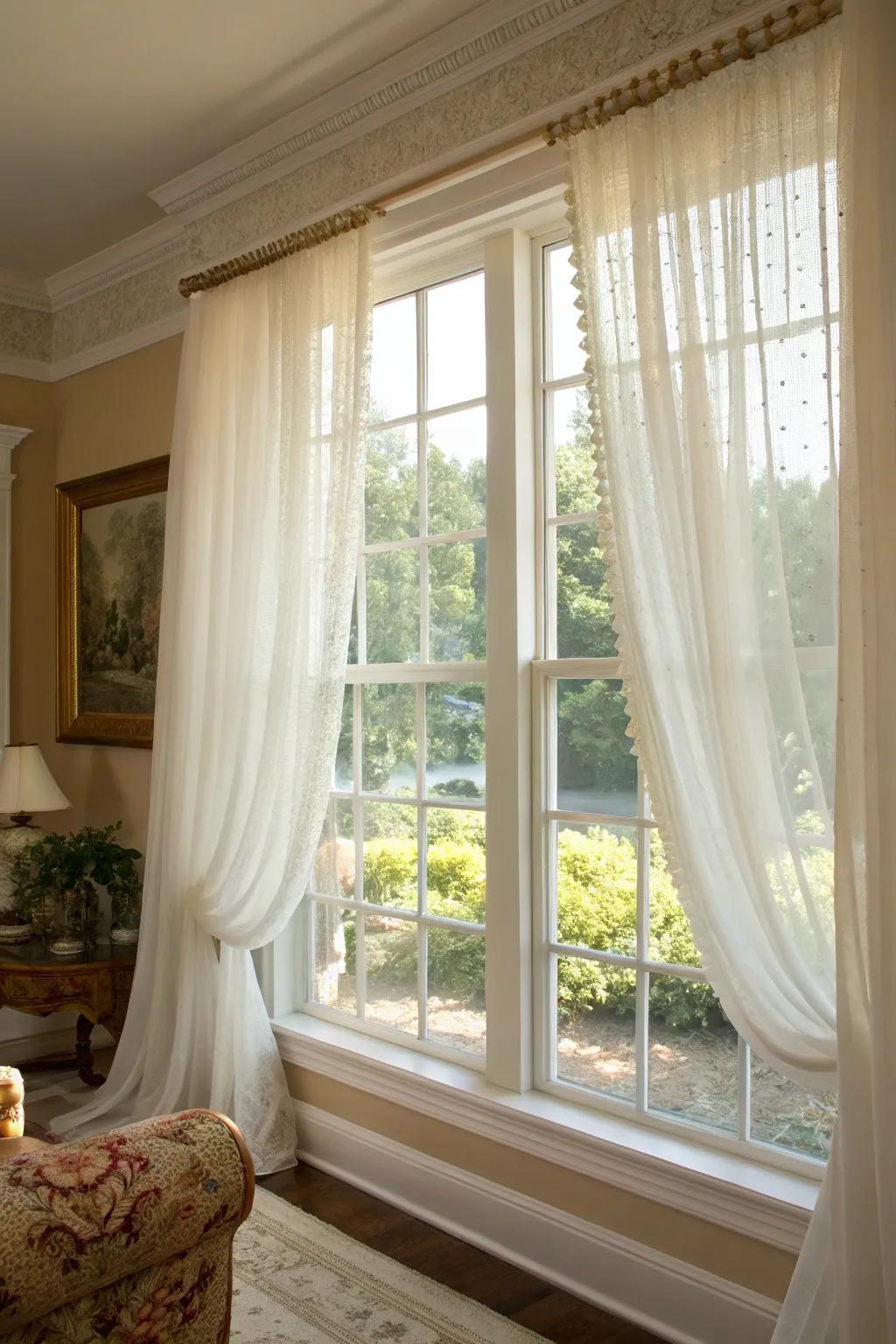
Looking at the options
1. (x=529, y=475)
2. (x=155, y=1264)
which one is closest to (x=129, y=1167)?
(x=155, y=1264)

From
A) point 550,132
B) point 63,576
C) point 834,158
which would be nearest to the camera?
point 834,158

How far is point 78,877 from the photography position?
436cm

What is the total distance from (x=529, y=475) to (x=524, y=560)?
0.80ft

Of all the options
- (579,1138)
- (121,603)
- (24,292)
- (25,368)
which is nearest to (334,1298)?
(579,1138)

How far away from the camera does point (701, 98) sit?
249 cm

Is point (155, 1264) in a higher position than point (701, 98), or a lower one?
lower

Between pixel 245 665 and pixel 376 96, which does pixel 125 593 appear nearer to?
pixel 245 665

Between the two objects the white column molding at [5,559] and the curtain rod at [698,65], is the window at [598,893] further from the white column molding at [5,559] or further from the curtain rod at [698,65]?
the white column molding at [5,559]

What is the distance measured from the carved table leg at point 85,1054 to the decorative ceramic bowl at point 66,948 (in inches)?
14.4

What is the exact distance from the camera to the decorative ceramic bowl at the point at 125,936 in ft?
14.5

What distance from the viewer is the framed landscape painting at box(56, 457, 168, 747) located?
4621 millimetres

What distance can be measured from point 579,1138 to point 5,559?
11.9 feet

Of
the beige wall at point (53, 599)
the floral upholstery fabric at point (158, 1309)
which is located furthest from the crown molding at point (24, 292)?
the floral upholstery fabric at point (158, 1309)

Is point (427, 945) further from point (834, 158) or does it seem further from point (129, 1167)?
point (834, 158)
